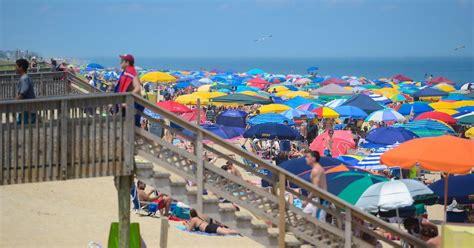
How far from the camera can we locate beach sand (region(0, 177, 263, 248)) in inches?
498

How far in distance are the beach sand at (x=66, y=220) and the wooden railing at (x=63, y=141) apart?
12.0 ft

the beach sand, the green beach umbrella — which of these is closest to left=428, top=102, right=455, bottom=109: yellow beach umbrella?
the beach sand

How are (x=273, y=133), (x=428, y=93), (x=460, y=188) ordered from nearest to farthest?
1. (x=460, y=188)
2. (x=273, y=133)
3. (x=428, y=93)

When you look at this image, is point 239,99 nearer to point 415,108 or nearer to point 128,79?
point 415,108

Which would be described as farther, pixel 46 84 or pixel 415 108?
pixel 415 108

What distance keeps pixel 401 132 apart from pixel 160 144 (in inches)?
439

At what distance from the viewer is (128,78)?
9.55 meters

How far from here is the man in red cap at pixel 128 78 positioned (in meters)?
9.49

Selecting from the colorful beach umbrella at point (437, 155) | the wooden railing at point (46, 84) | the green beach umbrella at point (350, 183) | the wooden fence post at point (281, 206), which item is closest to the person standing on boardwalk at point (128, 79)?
the wooden fence post at point (281, 206)

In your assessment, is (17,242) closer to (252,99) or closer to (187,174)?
(187,174)

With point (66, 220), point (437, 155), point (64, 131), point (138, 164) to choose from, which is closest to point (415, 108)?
point (66, 220)

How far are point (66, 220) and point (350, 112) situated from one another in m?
14.9

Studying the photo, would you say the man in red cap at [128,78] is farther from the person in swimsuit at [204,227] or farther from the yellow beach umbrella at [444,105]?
the yellow beach umbrella at [444,105]

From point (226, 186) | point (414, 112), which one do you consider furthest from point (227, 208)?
point (414, 112)
